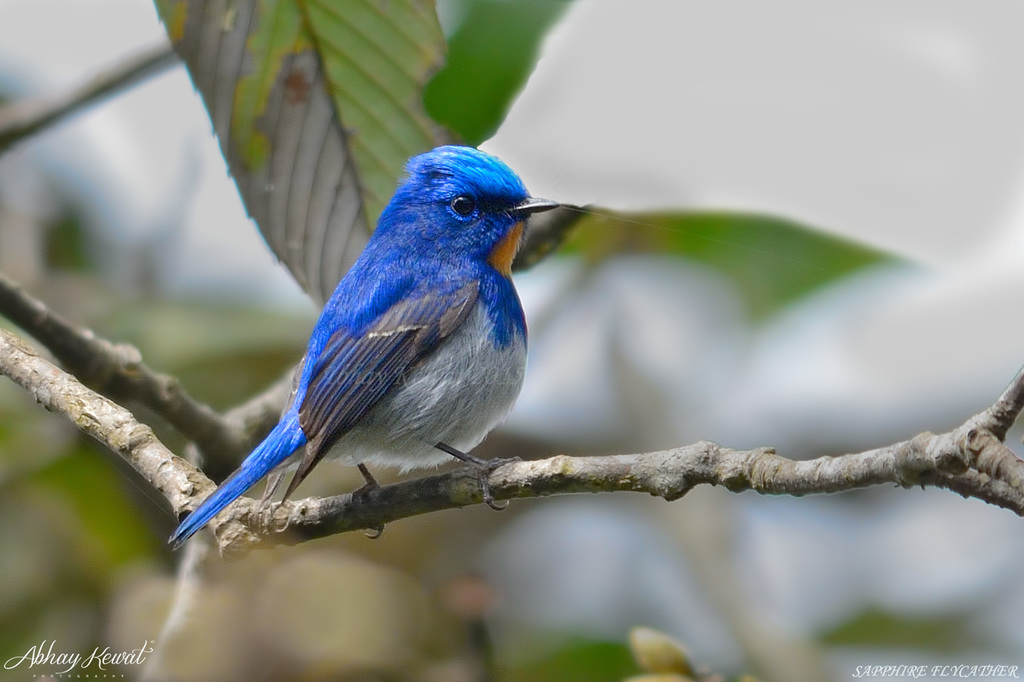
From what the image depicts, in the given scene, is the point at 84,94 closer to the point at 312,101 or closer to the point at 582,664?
the point at 312,101

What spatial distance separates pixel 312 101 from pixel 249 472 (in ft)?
3.23

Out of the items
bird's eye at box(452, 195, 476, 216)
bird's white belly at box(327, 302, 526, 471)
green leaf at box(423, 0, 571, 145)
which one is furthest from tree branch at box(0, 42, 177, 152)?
bird's white belly at box(327, 302, 526, 471)

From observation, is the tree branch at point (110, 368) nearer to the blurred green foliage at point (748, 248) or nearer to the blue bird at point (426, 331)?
the blue bird at point (426, 331)

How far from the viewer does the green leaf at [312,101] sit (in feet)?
8.17

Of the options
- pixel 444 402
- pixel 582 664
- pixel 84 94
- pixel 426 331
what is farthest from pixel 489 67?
pixel 582 664

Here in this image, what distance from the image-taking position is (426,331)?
3021mm

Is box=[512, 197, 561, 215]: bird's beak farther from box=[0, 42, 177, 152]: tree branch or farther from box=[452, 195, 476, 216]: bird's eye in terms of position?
box=[0, 42, 177, 152]: tree branch

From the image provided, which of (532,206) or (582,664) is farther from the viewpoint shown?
(582,664)

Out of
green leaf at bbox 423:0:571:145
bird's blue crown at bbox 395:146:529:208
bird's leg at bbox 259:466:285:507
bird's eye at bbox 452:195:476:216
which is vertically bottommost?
bird's leg at bbox 259:466:285:507

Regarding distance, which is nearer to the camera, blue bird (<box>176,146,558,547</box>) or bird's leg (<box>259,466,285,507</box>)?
bird's leg (<box>259,466,285,507</box>)

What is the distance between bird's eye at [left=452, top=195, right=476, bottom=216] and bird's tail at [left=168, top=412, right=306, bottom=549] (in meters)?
Answer: 0.92

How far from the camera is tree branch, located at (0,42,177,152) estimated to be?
11.8 feet

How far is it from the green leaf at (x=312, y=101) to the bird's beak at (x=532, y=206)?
0.53 meters

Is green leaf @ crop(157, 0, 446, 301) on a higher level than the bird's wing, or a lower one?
higher
